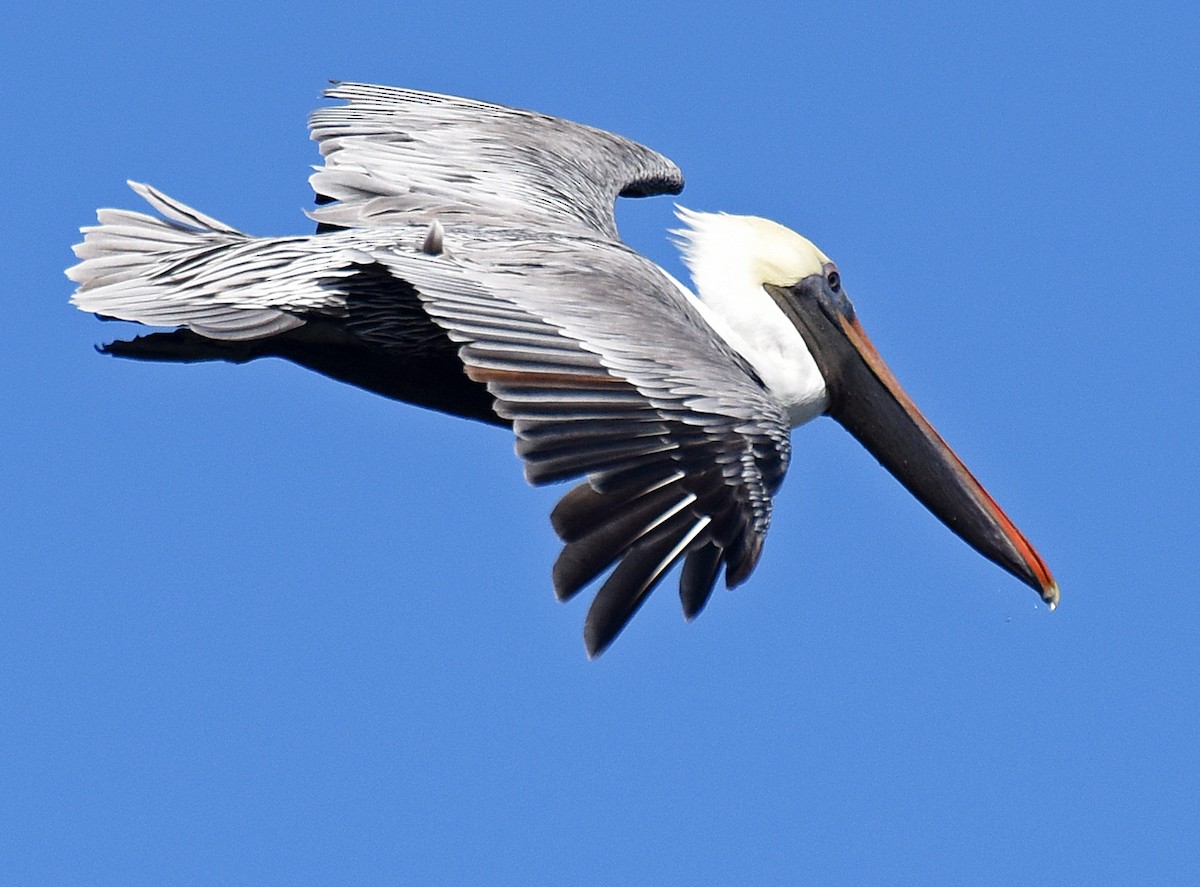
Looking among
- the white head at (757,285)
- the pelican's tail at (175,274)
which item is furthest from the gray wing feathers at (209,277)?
the white head at (757,285)

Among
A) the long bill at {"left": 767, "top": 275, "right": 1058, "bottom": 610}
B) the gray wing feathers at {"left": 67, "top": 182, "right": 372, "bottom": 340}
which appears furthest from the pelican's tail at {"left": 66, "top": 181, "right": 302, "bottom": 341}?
the long bill at {"left": 767, "top": 275, "right": 1058, "bottom": 610}

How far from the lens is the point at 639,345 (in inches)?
305

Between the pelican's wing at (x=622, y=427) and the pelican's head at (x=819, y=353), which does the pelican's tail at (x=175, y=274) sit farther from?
the pelican's head at (x=819, y=353)

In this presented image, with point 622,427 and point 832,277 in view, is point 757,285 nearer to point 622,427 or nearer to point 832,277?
point 832,277

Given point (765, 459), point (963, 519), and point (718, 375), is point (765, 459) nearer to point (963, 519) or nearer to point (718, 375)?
point (718, 375)

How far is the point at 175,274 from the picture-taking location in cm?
866

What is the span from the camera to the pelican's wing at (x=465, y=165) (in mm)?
9461

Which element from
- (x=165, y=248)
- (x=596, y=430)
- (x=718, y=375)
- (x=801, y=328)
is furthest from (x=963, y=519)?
(x=165, y=248)

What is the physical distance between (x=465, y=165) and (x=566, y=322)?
244 cm

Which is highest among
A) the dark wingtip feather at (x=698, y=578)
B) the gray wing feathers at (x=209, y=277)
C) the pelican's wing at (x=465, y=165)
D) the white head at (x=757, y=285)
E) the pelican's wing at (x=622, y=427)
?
the pelican's wing at (x=465, y=165)

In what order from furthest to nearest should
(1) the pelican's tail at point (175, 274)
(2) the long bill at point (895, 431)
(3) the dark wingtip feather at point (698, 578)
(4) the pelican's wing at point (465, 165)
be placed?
1. (4) the pelican's wing at point (465, 165)
2. (2) the long bill at point (895, 431)
3. (1) the pelican's tail at point (175, 274)
4. (3) the dark wingtip feather at point (698, 578)

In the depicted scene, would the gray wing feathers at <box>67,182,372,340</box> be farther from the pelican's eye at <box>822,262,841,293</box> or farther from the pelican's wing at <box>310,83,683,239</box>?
the pelican's eye at <box>822,262,841,293</box>

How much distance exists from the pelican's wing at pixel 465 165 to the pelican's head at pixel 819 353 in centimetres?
53

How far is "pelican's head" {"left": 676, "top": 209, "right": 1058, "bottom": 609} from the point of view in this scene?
9.15 m
